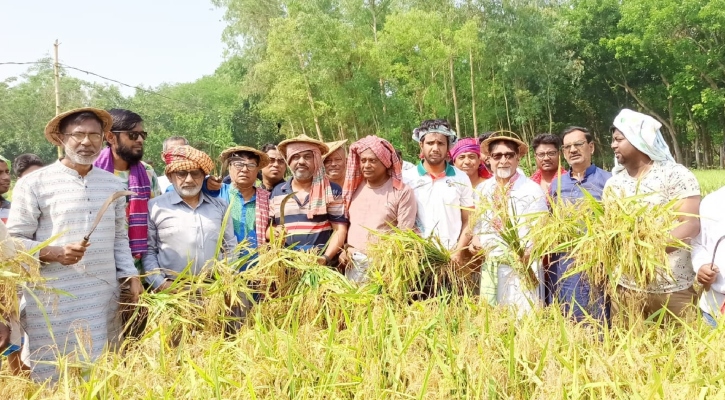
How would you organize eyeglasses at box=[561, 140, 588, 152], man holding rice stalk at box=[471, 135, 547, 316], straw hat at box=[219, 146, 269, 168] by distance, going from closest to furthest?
man holding rice stalk at box=[471, 135, 547, 316] → straw hat at box=[219, 146, 269, 168] → eyeglasses at box=[561, 140, 588, 152]

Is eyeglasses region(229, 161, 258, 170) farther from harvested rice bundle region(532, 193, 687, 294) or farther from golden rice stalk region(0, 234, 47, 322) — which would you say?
harvested rice bundle region(532, 193, 687, 294)

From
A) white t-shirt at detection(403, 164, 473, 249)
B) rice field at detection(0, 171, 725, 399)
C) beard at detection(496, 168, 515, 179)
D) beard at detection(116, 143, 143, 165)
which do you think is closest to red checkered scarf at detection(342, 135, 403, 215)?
white t-shirt at detection(403, 164, 473, 249)

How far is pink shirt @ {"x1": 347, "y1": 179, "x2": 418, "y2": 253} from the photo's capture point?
322 centimetres

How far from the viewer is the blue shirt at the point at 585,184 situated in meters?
3.63

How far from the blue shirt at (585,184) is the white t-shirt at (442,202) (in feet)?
2.12

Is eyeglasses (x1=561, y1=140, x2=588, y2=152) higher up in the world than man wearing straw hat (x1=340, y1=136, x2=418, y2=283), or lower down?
higher up

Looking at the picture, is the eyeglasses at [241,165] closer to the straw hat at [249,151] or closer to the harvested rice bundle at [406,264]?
the straw hat at [249,151]

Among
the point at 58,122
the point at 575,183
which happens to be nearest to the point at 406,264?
the point at 575,183

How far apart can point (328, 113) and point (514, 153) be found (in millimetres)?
20027

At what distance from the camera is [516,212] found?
2.97 meters

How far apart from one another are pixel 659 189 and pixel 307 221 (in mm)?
1947

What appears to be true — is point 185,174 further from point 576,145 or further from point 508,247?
point 576,145

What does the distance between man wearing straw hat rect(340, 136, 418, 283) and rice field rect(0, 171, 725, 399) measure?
530 millimetres

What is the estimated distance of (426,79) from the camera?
905 inches
